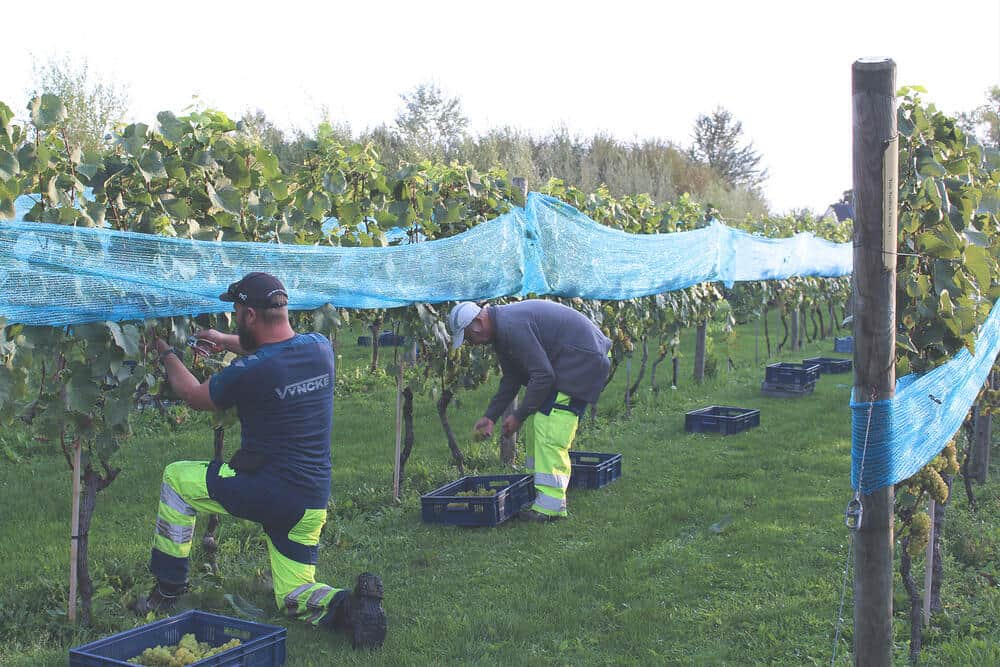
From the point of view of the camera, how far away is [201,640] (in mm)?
3979

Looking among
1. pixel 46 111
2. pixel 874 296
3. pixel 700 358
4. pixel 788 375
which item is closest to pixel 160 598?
pixel 46 111

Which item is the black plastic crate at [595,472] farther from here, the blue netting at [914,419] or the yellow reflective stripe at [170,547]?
the yellow reflective stripe at [170,547]

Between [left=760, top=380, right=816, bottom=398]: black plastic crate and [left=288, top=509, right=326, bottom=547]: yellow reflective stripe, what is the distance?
815 centimetres

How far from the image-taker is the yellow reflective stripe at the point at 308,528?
13.4ft

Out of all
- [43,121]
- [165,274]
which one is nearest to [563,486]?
[165,274]

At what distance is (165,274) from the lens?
410 centimetres

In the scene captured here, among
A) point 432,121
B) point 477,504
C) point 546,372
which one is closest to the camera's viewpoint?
point 546,372

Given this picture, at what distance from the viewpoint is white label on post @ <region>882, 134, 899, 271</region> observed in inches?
118

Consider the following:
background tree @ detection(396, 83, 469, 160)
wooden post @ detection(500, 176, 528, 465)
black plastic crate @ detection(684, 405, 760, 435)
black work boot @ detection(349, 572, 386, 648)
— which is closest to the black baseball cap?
black work boot @ detection(349, 572, 386, 648)

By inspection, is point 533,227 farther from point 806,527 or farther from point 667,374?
point 667,374

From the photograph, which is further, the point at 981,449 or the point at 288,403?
the point at 981,449

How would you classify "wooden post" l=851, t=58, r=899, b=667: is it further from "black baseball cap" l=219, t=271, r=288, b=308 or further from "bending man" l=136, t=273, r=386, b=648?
"black baseball cap" l=219, t=271, r=288, b=308

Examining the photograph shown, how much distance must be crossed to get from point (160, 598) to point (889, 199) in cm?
347

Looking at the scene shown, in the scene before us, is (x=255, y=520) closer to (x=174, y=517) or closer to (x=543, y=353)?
(x=174, y=517)
